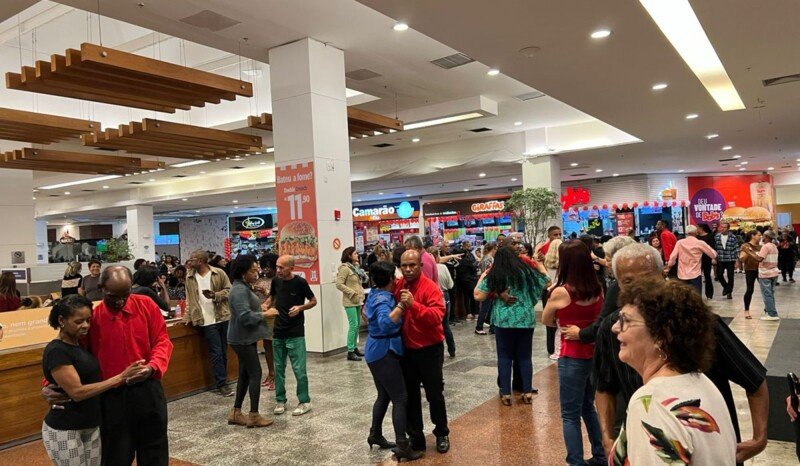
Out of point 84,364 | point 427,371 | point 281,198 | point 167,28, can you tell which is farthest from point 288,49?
point 84,364

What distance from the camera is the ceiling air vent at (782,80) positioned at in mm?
8000

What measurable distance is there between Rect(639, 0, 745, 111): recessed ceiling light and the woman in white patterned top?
176 inches

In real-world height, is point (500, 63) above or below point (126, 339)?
above

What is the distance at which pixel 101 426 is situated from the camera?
278 cm

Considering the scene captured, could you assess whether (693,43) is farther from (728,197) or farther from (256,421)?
(728,197)

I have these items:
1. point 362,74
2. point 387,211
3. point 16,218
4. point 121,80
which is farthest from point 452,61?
point 387,211

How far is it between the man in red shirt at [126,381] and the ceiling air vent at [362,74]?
666 centimetres

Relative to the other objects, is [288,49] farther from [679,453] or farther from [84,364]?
[679,453]

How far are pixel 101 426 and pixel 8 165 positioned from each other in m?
11.0

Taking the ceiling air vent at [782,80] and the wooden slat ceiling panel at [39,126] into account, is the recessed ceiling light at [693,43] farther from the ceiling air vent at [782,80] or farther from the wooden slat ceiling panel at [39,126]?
the wooden slat ceiling panel at [39,126]

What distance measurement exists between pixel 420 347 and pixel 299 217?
13.1 ft

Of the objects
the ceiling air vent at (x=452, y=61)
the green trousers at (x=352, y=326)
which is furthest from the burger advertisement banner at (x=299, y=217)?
the ceiling air vent at (x=452, y=61)

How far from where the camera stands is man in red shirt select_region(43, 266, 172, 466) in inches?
110

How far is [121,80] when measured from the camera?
21.9ft
